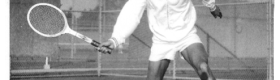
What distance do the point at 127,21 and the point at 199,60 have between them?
2.70ft

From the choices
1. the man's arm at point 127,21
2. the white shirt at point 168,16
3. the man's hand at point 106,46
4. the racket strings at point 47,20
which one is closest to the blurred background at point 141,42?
the racket strings at point 47,20

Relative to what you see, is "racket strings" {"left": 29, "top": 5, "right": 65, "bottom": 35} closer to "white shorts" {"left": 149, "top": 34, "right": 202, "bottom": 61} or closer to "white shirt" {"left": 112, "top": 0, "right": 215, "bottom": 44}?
"white shirt" {"left": 112, "top": 0, "right": 215, "bottom": 44}

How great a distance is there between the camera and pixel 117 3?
1862 centimetres

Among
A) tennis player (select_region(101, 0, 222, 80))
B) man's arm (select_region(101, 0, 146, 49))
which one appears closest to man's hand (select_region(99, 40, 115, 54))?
man's arm (select_region(101, 0, 146, 49))

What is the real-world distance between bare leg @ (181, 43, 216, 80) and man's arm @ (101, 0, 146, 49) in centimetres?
61

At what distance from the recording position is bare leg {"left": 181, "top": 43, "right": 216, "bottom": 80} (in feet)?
17.8

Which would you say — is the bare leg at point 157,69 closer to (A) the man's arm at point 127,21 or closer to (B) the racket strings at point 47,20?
(A) the man's arm at point 127,21

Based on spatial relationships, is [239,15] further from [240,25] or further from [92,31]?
[92,31]

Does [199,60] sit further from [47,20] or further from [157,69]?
[47,20]

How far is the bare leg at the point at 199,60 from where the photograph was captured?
543 cm

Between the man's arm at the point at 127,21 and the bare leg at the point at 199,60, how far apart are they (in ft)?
1.99

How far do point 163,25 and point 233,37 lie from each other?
11.6 metres

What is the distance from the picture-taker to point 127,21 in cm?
570

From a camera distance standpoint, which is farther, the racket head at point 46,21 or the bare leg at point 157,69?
the racket head at point 46,21
